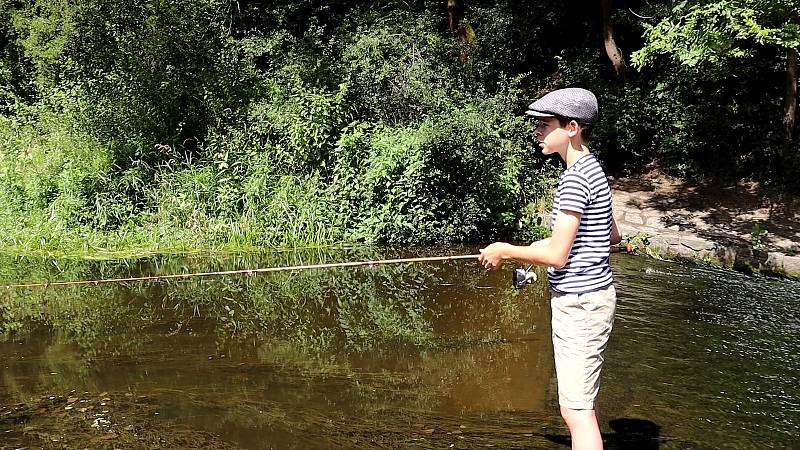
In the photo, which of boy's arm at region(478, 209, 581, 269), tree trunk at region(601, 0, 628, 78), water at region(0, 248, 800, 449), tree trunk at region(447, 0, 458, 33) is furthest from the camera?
tree trunk at region(447, 0, 458, 33)

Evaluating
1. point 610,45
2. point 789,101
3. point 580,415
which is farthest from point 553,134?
point 610,45

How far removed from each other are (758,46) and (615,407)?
10312 mm

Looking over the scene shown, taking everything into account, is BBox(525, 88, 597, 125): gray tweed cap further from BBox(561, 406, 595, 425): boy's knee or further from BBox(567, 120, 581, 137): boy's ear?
BBox(561, 406, 595, 425): boy's knee

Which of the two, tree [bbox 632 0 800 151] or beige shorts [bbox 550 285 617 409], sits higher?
tree [bbox 632 0 800 151]

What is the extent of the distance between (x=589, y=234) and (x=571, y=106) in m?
0.54

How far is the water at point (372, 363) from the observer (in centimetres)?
408

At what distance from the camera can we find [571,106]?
2961 millimetres

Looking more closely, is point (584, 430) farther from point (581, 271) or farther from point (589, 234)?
point (589, 234)

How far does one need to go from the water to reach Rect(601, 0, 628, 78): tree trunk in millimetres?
6804

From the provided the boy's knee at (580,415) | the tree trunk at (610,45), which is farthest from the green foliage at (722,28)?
the boy's knee at (580,415)

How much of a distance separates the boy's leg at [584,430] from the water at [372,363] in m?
0.96

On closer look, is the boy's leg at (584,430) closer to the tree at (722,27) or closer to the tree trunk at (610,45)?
the tree at (722,27)

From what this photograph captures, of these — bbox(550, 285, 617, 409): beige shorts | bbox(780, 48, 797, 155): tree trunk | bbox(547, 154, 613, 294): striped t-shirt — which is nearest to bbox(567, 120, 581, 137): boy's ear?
bbox(547, 154, 613, 294): striped t-shirt

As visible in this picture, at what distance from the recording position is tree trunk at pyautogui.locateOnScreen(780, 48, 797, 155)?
10711 mm
